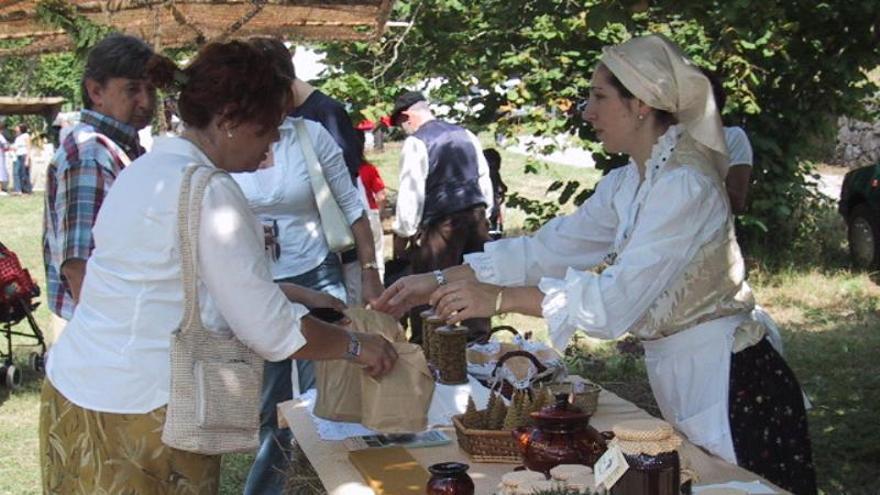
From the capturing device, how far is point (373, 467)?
302 cm

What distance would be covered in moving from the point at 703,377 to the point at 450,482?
35.9 inches

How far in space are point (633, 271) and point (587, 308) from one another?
14 cm

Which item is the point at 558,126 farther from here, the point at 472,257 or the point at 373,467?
the point at 373,467

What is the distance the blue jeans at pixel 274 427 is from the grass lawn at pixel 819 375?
0.99 meters

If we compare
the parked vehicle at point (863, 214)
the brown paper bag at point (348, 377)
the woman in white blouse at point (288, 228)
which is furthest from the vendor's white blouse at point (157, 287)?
the parked vehicle at point (863, 214)

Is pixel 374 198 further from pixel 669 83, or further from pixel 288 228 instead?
pixel 669 83

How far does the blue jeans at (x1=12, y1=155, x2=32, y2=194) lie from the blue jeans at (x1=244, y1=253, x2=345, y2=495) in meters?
21.4

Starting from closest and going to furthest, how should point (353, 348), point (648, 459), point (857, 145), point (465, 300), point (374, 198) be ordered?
point (648, 459) → point (353, 348) → point (465, 300) → point (374, 198) → point (857, 145)

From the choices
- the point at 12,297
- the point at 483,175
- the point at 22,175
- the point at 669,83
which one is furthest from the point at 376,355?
the point at 22,175

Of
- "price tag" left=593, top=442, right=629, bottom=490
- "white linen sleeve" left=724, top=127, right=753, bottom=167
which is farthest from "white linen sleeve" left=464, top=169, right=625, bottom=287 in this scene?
"white linen sleeve" left=724, top=127, right=753, bottom=167

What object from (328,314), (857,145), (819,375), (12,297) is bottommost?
(857,145)

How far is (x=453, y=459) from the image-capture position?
3.08m

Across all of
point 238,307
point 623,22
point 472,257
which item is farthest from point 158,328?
point 623,22

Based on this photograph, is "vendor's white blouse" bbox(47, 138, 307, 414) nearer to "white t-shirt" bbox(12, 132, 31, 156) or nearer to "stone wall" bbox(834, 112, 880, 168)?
"stone wall" bbox(834, 112, 880, 168)
